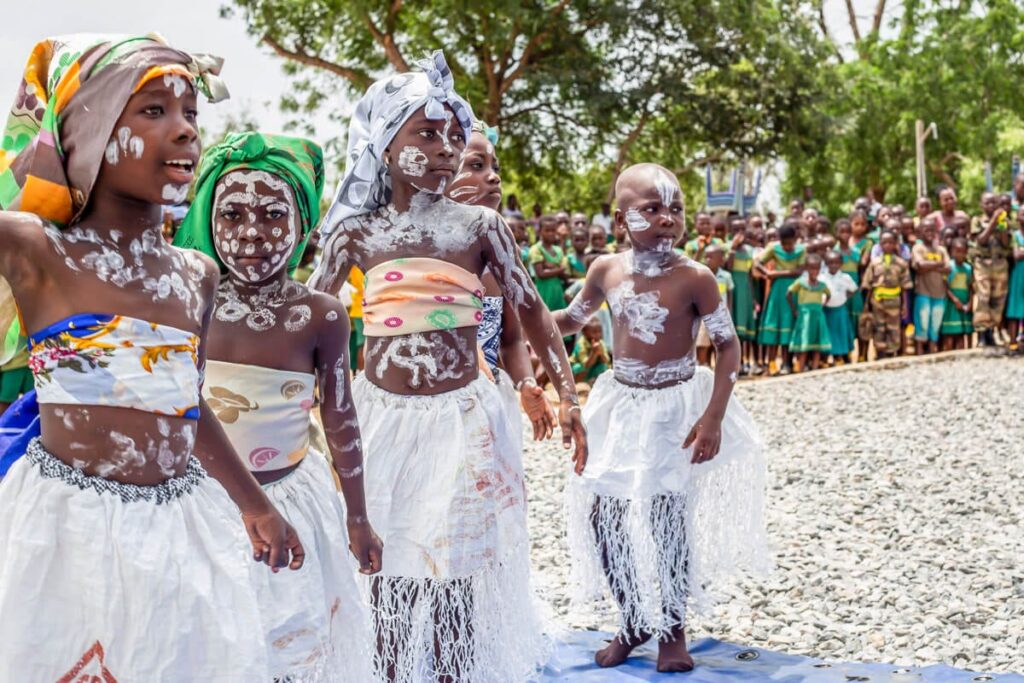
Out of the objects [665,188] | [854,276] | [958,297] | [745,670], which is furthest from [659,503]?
[958,297]

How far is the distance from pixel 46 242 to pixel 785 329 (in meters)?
11.4

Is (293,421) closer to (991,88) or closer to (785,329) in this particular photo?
(785,329)

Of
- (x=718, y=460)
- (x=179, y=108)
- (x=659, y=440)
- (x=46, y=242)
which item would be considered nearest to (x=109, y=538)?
(x=46, y=242)

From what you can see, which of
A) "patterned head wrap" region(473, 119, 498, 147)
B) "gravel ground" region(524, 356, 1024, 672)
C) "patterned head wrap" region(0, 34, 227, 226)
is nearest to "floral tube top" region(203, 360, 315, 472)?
"patterned head wrap" region(0, 34, 227, 226)

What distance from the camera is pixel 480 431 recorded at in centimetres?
352

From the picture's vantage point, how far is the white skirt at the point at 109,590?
2.12 meters

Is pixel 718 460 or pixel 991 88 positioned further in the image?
pixel 991 88

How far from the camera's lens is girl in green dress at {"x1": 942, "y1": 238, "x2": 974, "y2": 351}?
13.6 metres

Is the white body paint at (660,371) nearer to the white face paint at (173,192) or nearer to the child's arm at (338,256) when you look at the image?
the child's arm at (338,256)

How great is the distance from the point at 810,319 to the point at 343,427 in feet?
34.3

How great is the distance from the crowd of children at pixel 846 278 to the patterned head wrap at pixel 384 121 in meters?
8.30

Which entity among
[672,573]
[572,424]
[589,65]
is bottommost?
[672,573]

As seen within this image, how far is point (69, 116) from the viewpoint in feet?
7.40

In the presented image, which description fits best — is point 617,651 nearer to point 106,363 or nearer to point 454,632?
point 454,632
